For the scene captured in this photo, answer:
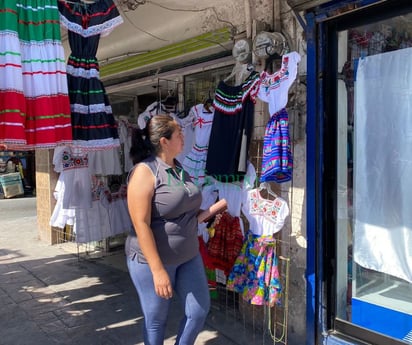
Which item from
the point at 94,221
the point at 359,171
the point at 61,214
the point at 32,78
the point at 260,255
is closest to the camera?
the point at 32,78

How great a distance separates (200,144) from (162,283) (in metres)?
1.84

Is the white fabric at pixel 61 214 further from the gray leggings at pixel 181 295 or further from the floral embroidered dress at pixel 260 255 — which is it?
the gray leggings at pixel 181 295

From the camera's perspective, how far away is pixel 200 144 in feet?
12.4

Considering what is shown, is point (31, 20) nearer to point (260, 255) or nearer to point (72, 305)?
point (260, 255)

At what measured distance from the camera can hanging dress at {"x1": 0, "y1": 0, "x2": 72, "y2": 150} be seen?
244 cm

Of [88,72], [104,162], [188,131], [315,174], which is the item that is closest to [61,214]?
[104,162]

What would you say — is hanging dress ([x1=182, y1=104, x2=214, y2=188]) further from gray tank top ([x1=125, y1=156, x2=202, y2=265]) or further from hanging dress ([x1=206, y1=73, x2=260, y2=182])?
gray tank top ([x1=125, y1=156, x2=202, y2=265])

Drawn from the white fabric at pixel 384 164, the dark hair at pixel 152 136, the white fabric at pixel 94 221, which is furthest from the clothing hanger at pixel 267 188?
the white fabric at pixel 94 221

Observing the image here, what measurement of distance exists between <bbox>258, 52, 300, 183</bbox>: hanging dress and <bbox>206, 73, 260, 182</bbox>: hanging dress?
238 mm

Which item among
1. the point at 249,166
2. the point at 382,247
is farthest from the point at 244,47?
the point at 382,247

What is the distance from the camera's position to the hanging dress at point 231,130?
127 inches

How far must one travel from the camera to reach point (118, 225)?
18.1ft

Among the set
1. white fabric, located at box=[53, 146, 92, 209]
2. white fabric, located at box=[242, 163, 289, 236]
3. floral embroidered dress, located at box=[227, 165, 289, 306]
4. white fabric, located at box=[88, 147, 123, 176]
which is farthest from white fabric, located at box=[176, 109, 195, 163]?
white fabric, located at box=[53, 146, 92, 209]

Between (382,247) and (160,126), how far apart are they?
1754 mm
